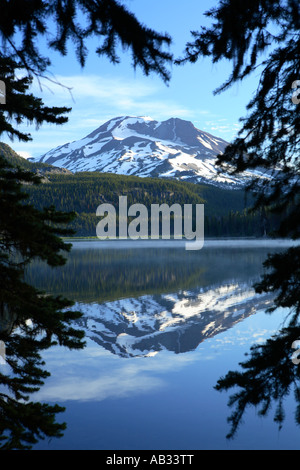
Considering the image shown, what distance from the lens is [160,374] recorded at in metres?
12.5

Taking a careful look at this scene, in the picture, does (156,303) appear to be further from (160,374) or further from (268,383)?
(268,383)

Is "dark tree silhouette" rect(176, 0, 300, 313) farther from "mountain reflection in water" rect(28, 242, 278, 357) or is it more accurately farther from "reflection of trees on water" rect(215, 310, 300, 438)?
"mountain reflection in water" rect(28, 242, 278, 357)

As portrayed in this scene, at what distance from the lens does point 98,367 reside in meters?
13.5

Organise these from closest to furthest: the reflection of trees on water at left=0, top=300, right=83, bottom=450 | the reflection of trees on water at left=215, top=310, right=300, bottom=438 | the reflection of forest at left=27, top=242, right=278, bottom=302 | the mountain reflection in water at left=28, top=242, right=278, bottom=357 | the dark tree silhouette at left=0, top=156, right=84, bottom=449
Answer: the dark tree silhouette at left=0, top=156, right=84, bottom=449 → the reflection of trees on water at left=0, top=300, right=83, bottom=450 → the reflection of trees on water at left=215, top=310, right=300, bottom=438 → the mountain reflection in water at left=28, top=242, right=278, bottom=357 → the reflection of forest at left=27, top=242, right=278, bottom=302

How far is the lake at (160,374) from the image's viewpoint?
27.7ft

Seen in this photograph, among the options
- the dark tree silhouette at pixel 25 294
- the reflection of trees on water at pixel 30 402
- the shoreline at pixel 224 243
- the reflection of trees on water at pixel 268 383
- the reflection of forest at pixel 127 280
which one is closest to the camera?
the dark tree silhouette at pixel 25 294

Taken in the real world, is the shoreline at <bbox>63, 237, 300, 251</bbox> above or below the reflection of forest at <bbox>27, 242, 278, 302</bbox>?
above

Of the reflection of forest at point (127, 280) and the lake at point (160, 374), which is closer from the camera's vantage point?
the lake at point (160, 374)

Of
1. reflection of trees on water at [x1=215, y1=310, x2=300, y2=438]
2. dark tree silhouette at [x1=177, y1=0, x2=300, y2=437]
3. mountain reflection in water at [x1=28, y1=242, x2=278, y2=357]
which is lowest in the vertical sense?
mountain reflection in water at [x1=28, y1=242, x2=278, y2=357]

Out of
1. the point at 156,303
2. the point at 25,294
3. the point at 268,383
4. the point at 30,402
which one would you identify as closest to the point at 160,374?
the point at 268,383

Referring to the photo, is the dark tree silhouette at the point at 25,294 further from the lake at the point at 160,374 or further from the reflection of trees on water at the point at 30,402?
the lake at the point at 160,374

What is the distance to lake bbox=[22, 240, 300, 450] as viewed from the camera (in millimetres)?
8451

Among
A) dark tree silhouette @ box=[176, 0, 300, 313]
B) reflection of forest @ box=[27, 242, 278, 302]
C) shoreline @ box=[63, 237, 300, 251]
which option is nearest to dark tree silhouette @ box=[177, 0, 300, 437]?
dark tree silhouette @ box=[176, 0, 300, 313]

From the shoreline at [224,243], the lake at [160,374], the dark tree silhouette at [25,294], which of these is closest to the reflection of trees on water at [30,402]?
the dark tree silhouette at [25,294]
